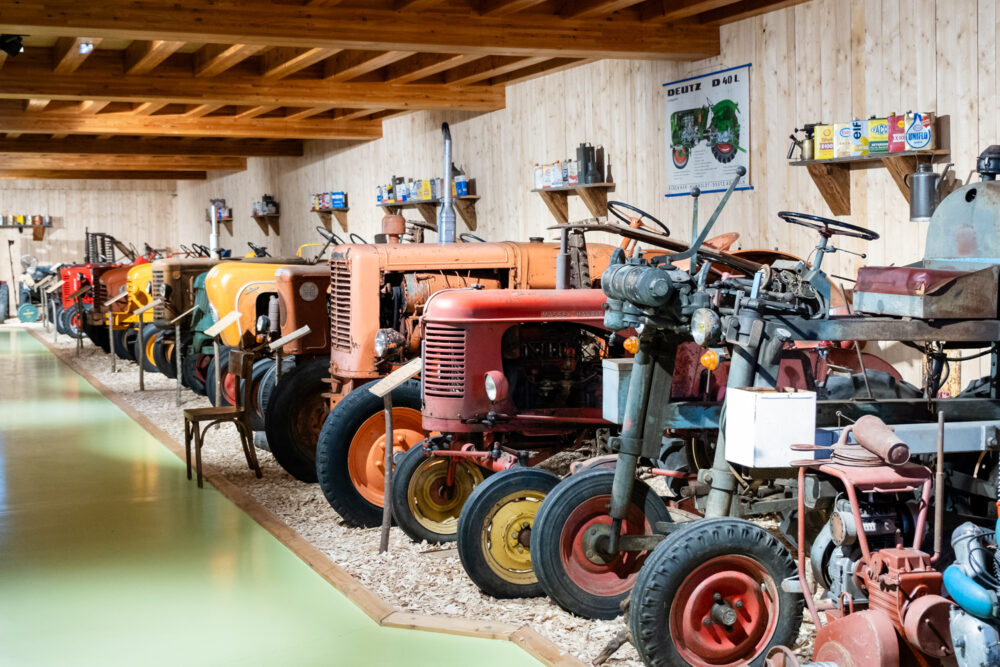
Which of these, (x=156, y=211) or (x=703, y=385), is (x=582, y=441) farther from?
(x=156, y=211)

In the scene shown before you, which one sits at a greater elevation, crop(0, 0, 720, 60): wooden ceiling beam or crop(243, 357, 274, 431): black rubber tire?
crop(0, 0, 720, 60): wooden ceiling beam

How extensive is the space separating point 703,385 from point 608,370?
2.22 feet

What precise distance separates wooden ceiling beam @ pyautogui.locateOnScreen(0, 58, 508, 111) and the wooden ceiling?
1 centimetres

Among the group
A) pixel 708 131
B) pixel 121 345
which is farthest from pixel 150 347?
pixel 708 131

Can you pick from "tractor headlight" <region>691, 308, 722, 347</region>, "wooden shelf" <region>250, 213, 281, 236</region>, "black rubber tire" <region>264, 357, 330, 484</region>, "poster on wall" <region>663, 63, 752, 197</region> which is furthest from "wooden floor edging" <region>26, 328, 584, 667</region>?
"wooden shelf" <region>250, 213, 281, 236</region>

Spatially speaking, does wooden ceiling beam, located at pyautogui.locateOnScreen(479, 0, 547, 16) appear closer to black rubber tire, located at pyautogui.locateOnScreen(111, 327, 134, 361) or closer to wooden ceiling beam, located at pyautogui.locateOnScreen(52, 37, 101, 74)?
wooden ceiling beam, located at pyautogui.locateOnScreen(52, 37, 101, 74)

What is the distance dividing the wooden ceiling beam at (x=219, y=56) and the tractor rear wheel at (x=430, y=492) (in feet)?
13.6

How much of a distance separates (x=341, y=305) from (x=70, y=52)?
3681mm

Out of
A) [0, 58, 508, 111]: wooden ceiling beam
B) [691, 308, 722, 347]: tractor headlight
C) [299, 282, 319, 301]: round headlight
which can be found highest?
[0, 58, 508, 111]: wooden ceiling beam

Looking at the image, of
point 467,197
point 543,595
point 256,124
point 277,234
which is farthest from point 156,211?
point 543,595

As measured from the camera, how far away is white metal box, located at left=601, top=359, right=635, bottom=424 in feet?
12.4

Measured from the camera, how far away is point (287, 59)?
8492 mm

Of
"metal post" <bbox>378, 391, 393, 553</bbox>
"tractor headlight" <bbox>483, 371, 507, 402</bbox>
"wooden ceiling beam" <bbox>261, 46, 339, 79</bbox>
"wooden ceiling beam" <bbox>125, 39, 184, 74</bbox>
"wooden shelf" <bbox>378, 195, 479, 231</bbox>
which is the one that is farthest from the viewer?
"wooden shelf" <bbox>378, 195, 479, 231</bbox>

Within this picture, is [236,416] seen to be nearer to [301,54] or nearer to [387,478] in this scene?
[387,478]
